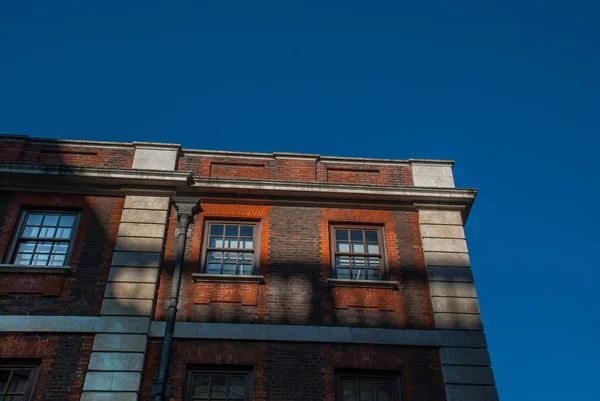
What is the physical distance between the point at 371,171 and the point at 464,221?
8.02ft

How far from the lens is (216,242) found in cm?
→ 1263

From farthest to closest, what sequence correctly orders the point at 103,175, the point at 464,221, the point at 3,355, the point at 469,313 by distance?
the point at 464,221 < the point at 103,175 < the point at 469,313 < the point at 3,355

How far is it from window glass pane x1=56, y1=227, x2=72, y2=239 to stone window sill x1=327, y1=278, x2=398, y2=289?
550 centimetres

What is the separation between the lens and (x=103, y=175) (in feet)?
41.8

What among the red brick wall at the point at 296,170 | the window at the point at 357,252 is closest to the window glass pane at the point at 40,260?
the red brick wall at the point at 296,170

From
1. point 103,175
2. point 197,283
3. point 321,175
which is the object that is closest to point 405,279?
point 321,175

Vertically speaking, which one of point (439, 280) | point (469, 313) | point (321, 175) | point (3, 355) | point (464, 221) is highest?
point (321, 175)

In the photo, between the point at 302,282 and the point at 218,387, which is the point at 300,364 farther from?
the point at 302,282

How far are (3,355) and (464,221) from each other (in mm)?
9766

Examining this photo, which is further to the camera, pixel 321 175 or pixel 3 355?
pixel 321 175

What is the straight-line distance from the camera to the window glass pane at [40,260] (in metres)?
11.9

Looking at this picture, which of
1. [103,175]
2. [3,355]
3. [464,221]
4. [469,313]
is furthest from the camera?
[464,221]

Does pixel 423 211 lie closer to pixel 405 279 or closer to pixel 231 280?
pixel 405 279

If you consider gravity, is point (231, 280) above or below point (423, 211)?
below
